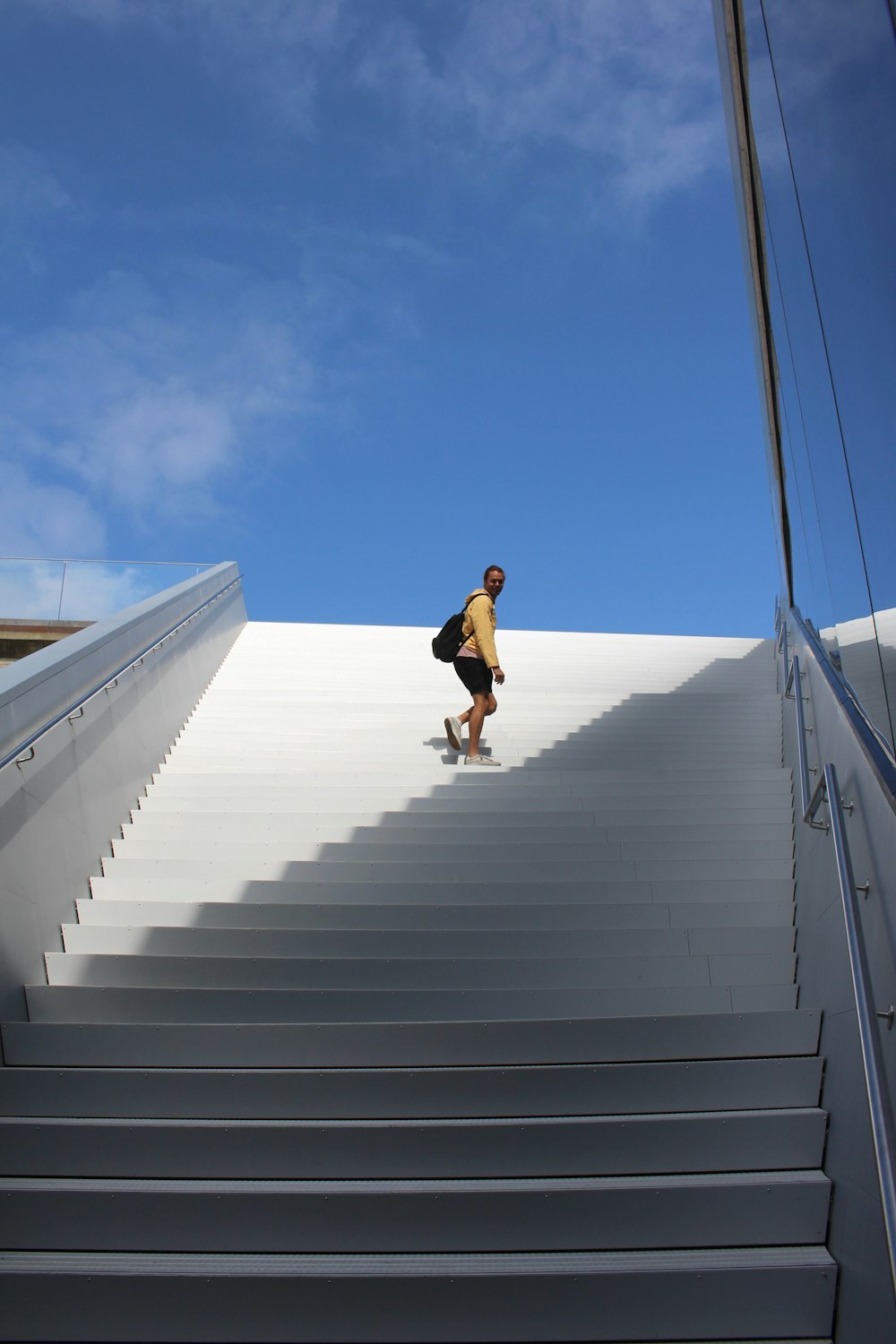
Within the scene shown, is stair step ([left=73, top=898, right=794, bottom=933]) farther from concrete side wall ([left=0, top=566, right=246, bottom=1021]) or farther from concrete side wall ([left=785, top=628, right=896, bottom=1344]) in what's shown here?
concrete side wall ([left=785, top=628, right=896, bottom=1344])

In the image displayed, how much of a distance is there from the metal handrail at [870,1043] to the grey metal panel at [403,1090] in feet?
2.84

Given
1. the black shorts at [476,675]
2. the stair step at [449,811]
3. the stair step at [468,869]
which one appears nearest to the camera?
the stair step at [468,869]

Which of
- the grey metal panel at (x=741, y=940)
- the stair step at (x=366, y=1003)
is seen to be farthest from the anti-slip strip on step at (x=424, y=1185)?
the grey metal panel at (x=741, y=940)

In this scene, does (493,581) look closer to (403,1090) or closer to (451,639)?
(451,639)

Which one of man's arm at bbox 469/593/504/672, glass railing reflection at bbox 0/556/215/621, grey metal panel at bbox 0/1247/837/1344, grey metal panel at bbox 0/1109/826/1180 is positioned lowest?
grey metal panel at bbox 0/1247/837/1344

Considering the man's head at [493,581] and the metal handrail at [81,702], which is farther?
the man's head at [493,581]

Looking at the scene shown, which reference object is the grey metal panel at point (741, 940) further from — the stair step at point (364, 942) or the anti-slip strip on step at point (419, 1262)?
the anti-slip strip on step at point (419, 1262)

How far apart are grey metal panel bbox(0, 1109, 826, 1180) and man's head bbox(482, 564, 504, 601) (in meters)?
4.57

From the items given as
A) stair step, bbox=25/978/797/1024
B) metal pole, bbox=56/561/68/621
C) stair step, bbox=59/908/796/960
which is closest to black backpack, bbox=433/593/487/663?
stair step, bbox=59/908/796/960

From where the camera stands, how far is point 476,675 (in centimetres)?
732

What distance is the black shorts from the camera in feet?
23.9

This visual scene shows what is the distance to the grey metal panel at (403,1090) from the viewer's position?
134 inches

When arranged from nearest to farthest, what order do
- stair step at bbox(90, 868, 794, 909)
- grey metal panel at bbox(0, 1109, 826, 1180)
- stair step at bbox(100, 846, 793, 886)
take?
1. grey metal panel at bbox(0, 1109, 826, 1180)
2. stair step at bbox(90, 868, 794, 909)
3. stair step at bbox(100, 846, 793, 886)

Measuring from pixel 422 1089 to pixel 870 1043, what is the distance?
63.6 inches
